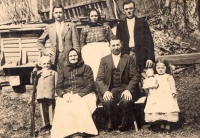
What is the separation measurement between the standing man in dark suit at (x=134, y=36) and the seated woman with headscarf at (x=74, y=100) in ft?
2.54

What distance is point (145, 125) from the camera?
12.2 feet

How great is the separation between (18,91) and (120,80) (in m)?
2.34

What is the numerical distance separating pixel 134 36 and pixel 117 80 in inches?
29.7

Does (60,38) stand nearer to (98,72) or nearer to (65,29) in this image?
(65,29)

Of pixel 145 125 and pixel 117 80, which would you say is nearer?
pixel 117 80

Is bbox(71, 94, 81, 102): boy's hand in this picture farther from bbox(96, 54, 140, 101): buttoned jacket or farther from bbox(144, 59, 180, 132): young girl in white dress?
bbox(144, 59, 180, 132): young girl in white dress

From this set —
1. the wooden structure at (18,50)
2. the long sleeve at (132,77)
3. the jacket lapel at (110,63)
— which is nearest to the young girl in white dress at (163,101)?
the long sleeve at (132,77)

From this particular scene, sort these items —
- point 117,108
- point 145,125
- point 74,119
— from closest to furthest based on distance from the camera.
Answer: point 74,119 < point 117,108 < point 145,125

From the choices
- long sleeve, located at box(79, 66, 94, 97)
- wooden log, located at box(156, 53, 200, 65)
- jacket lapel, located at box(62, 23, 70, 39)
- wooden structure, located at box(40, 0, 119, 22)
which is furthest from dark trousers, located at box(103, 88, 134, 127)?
wooden structure, located at box(40, 0, 119, 22)

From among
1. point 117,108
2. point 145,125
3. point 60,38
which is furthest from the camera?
point 60,38

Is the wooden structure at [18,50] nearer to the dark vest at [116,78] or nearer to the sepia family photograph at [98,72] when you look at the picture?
the sepia family photograph at [98,72]

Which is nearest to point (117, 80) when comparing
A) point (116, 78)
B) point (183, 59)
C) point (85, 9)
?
point (116, 78)

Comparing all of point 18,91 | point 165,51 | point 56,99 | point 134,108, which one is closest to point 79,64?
point 56,99

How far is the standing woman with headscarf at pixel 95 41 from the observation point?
388cm
